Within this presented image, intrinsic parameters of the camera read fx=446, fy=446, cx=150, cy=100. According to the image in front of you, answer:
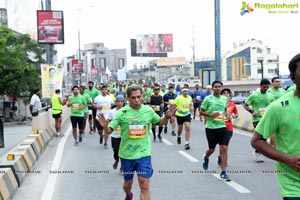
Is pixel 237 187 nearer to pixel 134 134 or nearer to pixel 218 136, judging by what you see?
pixel 218 136

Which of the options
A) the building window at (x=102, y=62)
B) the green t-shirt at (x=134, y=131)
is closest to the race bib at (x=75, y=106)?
the green t-shirt at (x=134, y=131)

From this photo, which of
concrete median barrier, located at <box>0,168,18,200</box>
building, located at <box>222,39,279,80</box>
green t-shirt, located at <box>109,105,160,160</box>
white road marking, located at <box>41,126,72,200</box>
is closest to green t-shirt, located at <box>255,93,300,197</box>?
green t-shirt, located at <box>109,105,160,160</box>

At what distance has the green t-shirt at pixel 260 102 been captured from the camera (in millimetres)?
9680

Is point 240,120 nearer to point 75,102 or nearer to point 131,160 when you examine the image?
point 75,102

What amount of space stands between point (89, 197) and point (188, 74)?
91.0m

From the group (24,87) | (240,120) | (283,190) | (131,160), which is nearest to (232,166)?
(131,160)

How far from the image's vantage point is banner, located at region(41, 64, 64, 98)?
69.8 ft

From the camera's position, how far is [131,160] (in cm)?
555

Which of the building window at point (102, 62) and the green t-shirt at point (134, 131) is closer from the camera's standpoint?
the green t-shirt at point (134, 131)

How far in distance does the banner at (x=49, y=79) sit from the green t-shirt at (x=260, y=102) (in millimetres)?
13398

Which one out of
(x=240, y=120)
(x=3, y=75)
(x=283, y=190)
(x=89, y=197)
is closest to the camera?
(x=283, y=190)

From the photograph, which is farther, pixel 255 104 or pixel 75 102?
pixel 75 102

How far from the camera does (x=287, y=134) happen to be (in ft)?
10.1

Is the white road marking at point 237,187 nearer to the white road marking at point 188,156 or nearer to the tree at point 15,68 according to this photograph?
the white road marking at point 188,156
